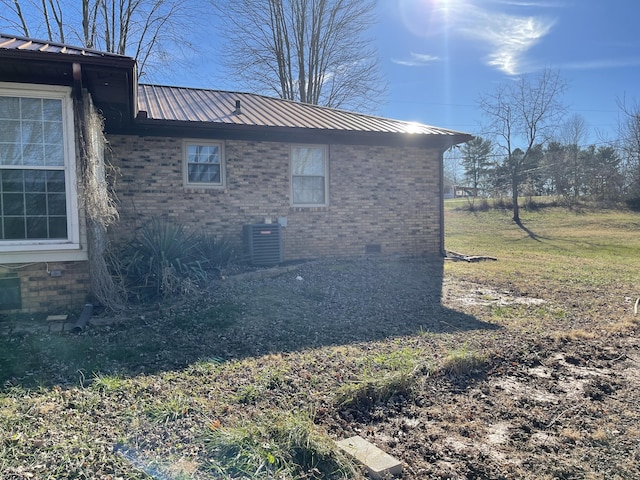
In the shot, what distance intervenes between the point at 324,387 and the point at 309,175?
7252mm

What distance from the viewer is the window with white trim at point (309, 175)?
10391 mm

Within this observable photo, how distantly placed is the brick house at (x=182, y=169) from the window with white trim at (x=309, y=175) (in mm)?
25

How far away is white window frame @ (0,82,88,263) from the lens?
19.1 feet

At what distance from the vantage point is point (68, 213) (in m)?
6.07

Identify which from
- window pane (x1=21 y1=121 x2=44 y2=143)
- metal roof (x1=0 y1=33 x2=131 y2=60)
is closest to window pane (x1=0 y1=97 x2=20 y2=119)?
window pane (x1=21 y1=121 x2=44 y2=143)

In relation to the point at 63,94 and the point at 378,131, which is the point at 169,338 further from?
the point at 378,131

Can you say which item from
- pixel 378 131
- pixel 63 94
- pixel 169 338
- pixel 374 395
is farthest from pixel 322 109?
pixel 374 395

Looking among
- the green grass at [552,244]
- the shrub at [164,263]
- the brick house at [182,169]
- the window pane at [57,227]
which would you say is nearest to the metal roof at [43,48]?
the brick house at [182,169]

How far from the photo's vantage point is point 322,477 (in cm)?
252

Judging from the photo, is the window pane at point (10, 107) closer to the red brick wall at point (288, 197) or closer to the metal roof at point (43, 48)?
the metal roof at point (43, 48)

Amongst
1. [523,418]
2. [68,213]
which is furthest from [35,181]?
[523,418]

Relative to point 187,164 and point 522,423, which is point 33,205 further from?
point 522,423

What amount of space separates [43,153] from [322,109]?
309 inches

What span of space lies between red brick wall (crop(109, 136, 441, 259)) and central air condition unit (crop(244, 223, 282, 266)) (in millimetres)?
520
